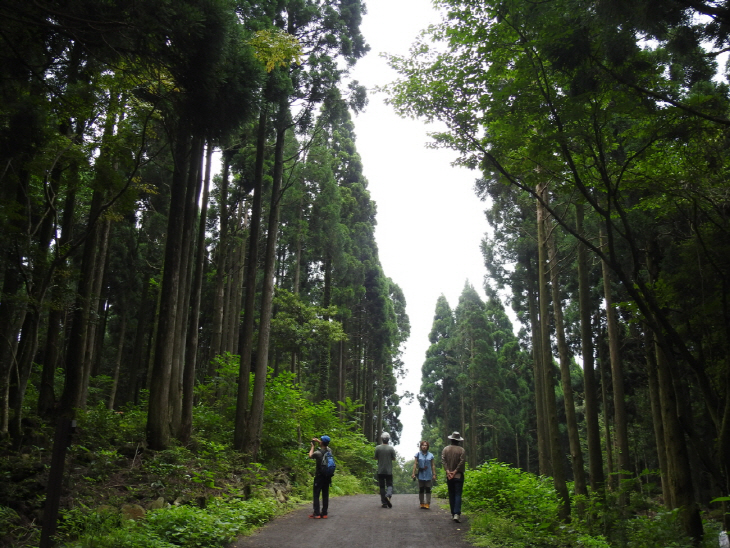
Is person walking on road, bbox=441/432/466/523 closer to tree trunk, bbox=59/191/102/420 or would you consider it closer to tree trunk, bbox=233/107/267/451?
tree trunk, bbox=233/107/267/451

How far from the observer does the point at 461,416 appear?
140 ft

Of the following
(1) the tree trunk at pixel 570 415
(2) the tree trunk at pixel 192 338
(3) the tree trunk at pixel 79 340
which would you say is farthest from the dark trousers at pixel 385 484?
(3) the tree trunk at pixel 79 340

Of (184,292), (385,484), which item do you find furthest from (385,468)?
(184,292)

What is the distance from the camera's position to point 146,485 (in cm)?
809

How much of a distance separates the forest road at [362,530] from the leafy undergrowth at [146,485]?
0.42 metres


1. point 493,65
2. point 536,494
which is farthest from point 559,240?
point 493,65

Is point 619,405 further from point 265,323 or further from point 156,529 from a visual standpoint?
point 156,529

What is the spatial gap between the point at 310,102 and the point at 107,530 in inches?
481

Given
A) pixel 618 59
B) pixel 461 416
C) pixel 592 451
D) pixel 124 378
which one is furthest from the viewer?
pixel 461 416

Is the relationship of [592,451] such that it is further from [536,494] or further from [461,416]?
[461,416]

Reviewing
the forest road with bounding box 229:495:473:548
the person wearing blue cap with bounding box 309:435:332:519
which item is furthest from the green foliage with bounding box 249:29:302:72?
the forest road with bounding box 229:495:473:548

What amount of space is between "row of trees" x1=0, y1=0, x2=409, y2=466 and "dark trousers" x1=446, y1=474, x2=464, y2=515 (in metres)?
5.57

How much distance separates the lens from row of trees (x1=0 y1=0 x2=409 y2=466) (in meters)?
6.57

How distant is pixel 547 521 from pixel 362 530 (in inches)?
113
